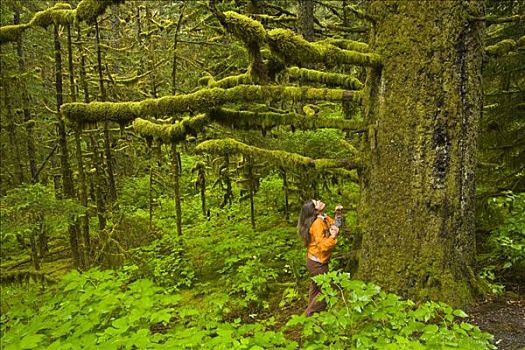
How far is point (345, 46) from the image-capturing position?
5.91m

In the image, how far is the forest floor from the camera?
4.39 meters

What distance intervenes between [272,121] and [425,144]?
177 cm

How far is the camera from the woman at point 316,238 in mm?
5992

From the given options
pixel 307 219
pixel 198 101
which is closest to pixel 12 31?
pixel 198 101

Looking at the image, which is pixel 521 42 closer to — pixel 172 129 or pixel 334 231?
pixel 334 231

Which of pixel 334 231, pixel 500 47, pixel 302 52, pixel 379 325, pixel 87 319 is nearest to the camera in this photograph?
pixel 379 325

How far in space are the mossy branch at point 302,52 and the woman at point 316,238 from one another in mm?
2178

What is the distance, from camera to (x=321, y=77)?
5.33m

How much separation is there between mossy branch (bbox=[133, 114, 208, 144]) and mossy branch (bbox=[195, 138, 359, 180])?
328 mm

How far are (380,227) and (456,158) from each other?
1.14 m

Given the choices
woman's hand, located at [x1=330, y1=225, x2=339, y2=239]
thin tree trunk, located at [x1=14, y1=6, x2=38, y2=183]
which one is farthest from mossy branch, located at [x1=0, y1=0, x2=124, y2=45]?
woman's hand, located at [x1=330, y1=225, x2=339, y2=239]

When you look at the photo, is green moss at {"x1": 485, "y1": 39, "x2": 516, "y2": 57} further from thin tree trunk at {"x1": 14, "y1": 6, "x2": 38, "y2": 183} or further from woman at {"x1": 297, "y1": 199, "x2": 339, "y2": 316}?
thin tree trunk at {"x1": 14, "y1": 6, "x2": 38, "y2": 183}

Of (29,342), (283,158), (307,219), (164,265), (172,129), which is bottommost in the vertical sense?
(164,265)

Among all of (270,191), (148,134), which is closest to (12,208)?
(148,134)
